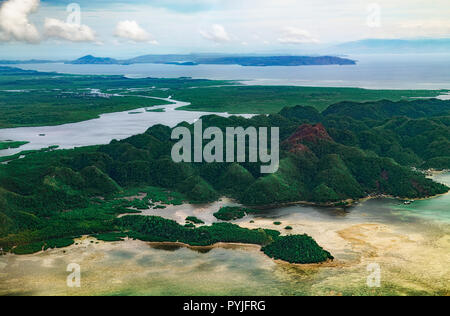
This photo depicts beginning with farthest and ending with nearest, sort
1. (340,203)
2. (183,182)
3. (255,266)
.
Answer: (183,182)
(340,203)
(255,266)

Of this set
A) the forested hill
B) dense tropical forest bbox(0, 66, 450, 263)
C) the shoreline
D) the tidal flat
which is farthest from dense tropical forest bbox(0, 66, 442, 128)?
the tidal flat

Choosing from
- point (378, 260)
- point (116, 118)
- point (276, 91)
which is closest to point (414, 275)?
point (378, 260)

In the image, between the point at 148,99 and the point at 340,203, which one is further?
the point at 148,99

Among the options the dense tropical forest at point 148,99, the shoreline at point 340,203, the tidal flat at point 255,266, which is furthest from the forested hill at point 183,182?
the dense tropical forest at point 148,99

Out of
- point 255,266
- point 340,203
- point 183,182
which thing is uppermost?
point 183,182

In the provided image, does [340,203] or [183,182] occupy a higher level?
[183,182]

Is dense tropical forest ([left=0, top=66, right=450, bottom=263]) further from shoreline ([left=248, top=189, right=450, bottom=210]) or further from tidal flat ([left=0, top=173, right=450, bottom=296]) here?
tidal flat ([left=0, top=173, right=450, bottom=296])

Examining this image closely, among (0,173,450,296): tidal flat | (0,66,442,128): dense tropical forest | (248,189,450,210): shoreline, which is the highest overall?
(0,66,442,128): dense tropical forest

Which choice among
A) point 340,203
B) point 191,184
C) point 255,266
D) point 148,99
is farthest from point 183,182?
point 148,99

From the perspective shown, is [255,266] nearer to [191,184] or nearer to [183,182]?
[191,184]

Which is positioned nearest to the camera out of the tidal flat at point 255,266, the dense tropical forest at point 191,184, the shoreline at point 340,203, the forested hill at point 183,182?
the tidal flat at point 255,266

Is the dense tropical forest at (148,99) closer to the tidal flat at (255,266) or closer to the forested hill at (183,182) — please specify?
the forested hill at (183,182)

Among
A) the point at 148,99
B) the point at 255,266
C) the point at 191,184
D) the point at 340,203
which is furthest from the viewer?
the point at 148,99
